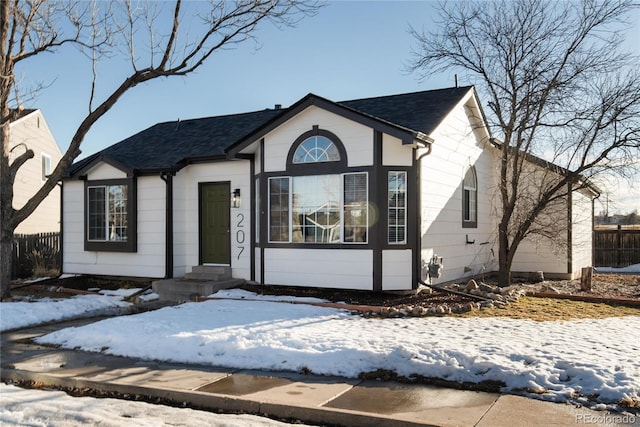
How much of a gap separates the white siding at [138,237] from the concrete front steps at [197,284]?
3.11ft

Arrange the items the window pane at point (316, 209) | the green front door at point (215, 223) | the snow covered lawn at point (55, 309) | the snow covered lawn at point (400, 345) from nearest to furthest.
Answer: the snow covered lawn at point (400, 345), the snow covered lawn at point (55, 309), the window pane at point (316, 209), the green front door at point (215, 223)

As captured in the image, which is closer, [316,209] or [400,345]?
[400,345]

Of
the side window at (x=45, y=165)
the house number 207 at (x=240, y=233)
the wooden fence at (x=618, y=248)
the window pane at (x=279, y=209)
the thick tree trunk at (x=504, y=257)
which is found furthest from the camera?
the side window at (x=45, y=165)

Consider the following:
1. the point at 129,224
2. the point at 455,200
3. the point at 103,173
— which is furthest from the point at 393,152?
the point at 103,173

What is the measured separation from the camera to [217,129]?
1553 centimetres

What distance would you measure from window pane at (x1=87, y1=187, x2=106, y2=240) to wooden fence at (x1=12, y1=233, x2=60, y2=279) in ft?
11.7

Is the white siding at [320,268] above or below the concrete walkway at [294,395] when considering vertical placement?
above

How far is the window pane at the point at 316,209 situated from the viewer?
1103cm

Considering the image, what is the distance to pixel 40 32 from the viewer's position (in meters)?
12.2

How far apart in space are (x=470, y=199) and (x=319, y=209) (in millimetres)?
5238

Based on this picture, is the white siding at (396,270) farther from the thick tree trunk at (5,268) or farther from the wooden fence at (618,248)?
the wooden fence at (618,248)

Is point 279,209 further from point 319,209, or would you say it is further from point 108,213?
point 108,213

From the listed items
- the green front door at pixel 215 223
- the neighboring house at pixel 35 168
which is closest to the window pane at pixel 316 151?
the green front door at pixel 215 223

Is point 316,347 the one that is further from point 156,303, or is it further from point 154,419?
point 156,303
